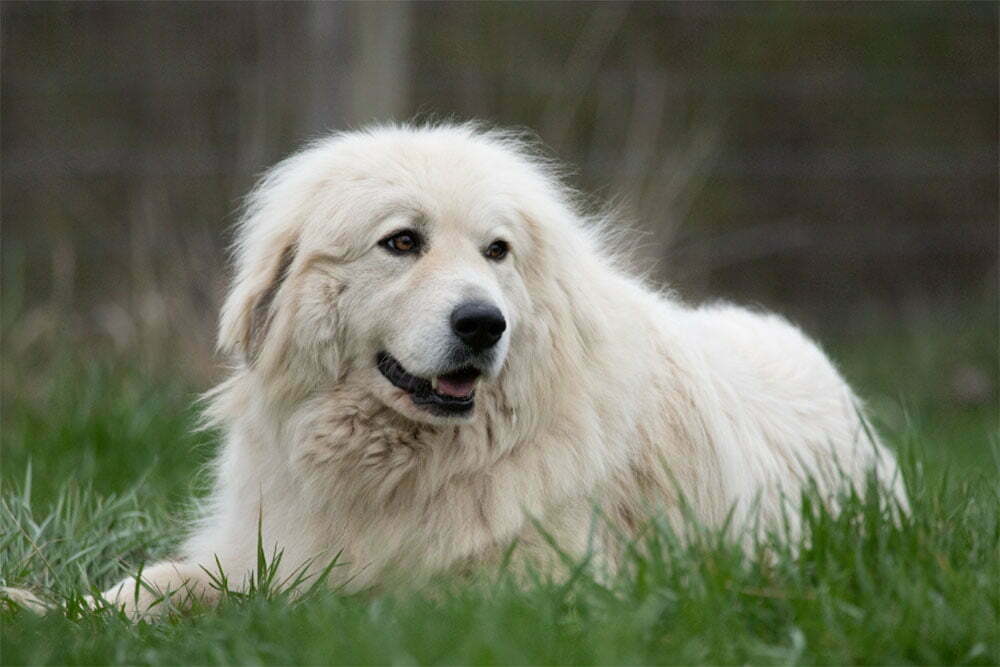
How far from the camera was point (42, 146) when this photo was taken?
29.5 ft

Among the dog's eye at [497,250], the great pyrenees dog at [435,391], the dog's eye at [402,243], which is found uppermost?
the dog's eye at [497,250]

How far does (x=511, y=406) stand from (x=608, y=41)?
19.0ft

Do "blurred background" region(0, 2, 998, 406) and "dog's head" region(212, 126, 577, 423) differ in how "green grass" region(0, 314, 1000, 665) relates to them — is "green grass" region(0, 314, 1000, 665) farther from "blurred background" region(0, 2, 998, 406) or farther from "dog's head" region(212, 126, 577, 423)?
"blurred background" region(0, 2, 998, 406)

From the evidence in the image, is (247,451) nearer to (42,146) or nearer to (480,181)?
(480,181)

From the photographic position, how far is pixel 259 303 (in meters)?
4.08

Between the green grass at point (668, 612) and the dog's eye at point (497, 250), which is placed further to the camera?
the dog's eye at point (497, 250)

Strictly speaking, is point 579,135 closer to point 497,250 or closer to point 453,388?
point 497,250

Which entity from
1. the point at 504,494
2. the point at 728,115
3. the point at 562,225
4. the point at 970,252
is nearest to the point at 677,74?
the point at 728,115

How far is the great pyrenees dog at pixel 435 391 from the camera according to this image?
3.82m

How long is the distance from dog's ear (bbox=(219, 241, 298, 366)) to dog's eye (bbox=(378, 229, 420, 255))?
0.29 metres

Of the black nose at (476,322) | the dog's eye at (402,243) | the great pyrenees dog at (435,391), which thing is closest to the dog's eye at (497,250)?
the great pyrenees dog at (435,391)

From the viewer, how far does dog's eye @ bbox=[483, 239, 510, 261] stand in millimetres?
4008

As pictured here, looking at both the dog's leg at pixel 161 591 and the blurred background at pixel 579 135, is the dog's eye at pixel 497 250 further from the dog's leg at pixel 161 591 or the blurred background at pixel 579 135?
the blurred background at pixel 579 135

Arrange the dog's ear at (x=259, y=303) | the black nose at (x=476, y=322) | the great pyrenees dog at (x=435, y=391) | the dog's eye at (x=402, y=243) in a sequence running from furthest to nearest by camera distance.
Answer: the dog's ear at (x=259, y=303), the dog's eye at (x=402, y=243), the great pyrenees dog at (x=435, y=391), the black nose at (x=476, y=322)
